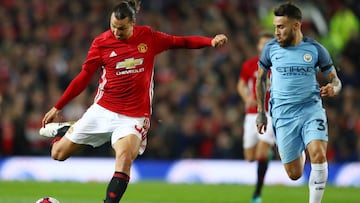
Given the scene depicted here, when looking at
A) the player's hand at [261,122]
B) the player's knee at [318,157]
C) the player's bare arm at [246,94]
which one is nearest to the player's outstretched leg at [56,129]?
the player's hand at [261,122]

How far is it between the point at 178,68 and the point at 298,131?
447 inches

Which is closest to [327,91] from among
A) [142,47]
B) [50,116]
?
[142,47]

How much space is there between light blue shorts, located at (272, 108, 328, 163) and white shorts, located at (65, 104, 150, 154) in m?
1.45

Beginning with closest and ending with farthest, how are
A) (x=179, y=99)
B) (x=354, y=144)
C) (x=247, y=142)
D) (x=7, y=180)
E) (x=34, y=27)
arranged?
(x=247, y=142)
(x=7, y=180)
(x=354, y=144)
(x=179, y=99)
(x=34, y=27)

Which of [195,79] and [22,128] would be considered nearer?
[22,128]

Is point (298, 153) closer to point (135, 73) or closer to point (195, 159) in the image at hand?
point (135, 73)

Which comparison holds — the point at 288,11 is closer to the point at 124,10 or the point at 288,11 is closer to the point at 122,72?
the point at 124,10

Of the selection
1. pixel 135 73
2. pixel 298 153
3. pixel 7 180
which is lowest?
pixel 7 180

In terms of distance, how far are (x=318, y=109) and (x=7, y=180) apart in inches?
360

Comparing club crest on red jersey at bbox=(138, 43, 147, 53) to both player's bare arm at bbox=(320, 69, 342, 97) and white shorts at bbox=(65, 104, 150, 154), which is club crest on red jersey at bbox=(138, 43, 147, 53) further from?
player's bare arm at bbox=(320, 69, 342, 97)

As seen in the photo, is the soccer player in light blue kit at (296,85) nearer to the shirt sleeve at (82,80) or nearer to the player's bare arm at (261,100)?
the player's bare arm at (261,100)

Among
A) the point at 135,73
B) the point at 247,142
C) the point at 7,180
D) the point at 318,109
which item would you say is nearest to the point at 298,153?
the point at 318,109

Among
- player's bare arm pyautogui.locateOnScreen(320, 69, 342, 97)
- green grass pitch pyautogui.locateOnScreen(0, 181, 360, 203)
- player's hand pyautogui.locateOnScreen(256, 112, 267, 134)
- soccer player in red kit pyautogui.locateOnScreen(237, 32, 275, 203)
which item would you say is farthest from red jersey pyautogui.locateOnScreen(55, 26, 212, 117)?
soccer player in red kit pyautogui.locateOnScreen(237, 32, 275, 203)

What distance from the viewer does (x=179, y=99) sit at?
19422mm
